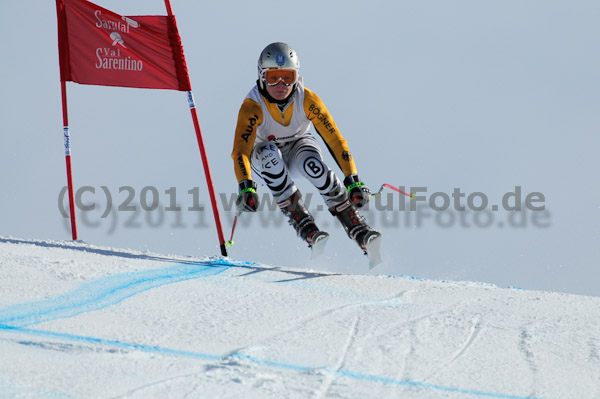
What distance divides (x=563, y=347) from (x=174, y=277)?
273 centimetres

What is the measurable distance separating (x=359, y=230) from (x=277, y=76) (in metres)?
1.57

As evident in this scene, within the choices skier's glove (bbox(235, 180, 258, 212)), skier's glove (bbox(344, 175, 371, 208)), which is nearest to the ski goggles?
skier's glove (bbox(235, 180, 258, 212))

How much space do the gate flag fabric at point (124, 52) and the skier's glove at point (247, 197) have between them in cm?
172

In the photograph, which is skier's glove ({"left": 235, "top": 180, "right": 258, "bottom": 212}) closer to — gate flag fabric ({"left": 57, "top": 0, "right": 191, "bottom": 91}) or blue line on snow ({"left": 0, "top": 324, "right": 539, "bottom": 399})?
gate flag fabric ({"left": 57, "top": 0, "right": 191, "bottom": 91})

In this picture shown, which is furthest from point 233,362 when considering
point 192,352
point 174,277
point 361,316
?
point 174,277

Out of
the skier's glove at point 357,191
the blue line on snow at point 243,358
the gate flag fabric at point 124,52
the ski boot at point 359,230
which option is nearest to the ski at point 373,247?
the ski boot at point 359,230

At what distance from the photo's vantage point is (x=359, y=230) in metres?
5.77

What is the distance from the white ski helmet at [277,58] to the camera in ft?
18.2

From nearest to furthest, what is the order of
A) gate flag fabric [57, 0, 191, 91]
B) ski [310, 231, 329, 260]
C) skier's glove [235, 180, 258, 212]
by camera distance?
skier's glove [235, 180, 258, 212]
ski [310, 231, 329, 260]
gate flag fabric [57, 0, 191, 91]

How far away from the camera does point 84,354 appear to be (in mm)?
3066

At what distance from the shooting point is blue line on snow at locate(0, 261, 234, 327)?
11.9 feet

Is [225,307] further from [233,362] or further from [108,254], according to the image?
[108,254]

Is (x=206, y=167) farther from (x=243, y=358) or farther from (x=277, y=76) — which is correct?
(x=243, y=358)

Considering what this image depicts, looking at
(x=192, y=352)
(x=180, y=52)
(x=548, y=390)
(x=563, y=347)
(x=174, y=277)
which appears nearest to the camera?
(x=548, y=390)
